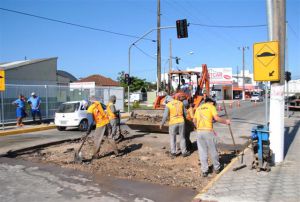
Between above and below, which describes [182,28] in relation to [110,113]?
above

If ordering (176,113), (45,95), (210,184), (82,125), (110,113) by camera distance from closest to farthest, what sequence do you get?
1. (210,184)
2. (176,113)
3. (110,113)
4. (82,125)
5. (45,95)

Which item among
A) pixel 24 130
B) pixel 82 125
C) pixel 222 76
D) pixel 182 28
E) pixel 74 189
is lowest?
pixel 74 189

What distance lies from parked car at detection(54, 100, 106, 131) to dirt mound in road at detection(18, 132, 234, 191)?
4157 millimetres

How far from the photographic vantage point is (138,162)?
29.9 ft

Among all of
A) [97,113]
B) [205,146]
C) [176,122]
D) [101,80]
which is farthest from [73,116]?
[101,80]

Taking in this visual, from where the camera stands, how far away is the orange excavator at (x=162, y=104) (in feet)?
46.9

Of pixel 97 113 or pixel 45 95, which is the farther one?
pixel 45 95

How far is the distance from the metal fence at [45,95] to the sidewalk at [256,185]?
1342 centimetres

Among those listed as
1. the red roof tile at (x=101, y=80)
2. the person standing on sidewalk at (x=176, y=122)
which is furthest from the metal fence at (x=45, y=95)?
the red roof tile at (x=101, y=80)

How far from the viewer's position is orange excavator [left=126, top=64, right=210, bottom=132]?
14291 millimetres

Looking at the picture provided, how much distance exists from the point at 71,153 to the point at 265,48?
6.19 m

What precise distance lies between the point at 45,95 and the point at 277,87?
54.2ft

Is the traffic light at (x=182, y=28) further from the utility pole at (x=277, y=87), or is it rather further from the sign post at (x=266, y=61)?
the sign post at (x=266, y=61)

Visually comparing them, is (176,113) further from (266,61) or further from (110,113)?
(110,113)
